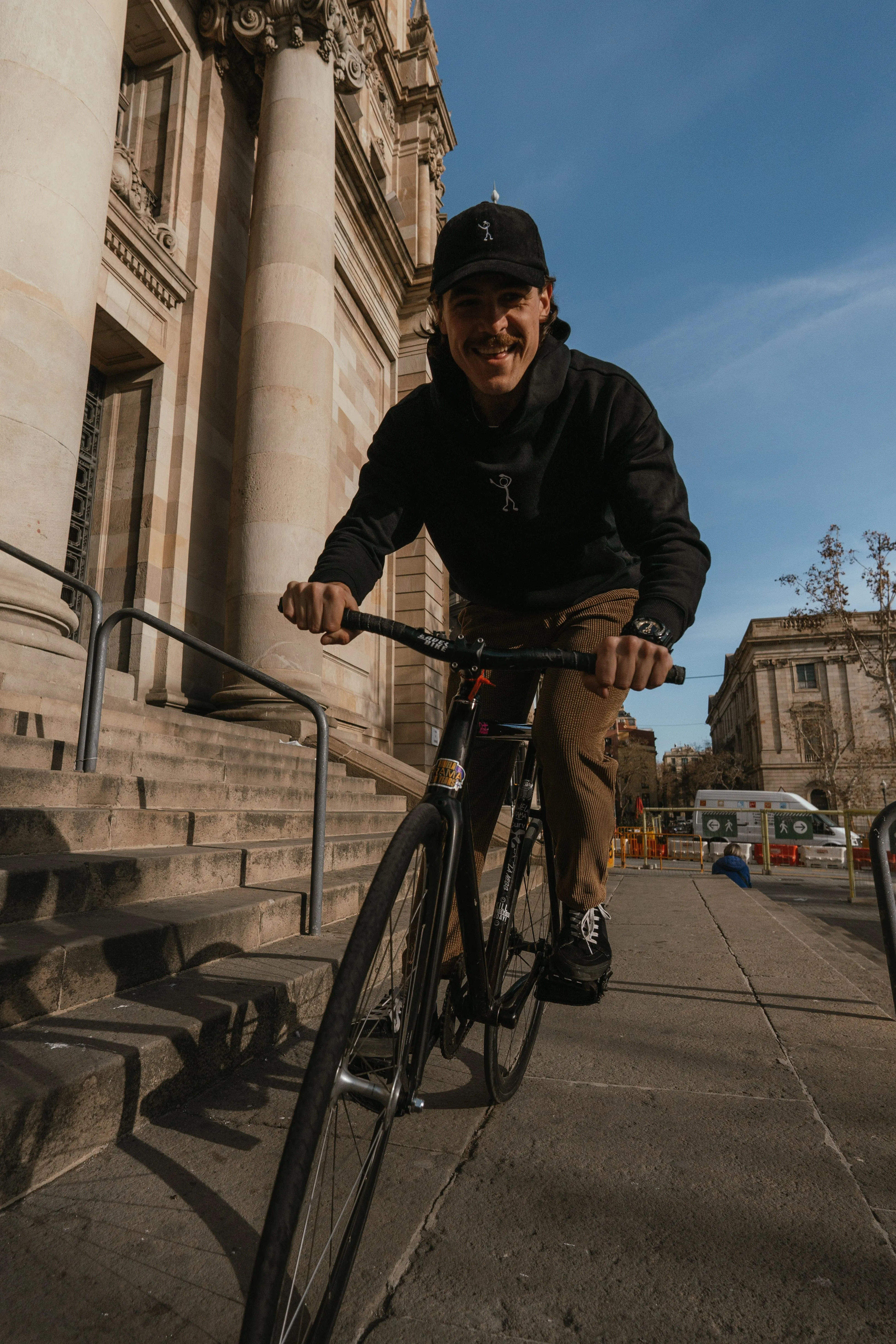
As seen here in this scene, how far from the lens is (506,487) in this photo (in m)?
2.09

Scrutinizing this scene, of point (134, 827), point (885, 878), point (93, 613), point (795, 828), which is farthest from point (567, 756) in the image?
point (795, 828)

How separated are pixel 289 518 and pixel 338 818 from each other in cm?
425

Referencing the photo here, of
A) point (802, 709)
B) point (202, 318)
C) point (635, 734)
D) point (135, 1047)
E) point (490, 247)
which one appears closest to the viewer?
point (490, 247)

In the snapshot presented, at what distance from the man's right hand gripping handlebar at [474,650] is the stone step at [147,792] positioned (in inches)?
82.6

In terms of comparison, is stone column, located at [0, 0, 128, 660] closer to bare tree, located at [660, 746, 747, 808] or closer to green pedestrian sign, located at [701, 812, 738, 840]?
green pedestrian sign, located at [701, 812, 738, 840]

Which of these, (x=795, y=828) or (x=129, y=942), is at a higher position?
(x=795, y=828)

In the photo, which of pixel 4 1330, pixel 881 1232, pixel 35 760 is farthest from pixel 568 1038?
pixel 35 760

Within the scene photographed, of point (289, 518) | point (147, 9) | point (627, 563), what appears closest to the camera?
point (627, 563)

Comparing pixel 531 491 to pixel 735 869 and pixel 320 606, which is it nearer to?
pixel 320 606

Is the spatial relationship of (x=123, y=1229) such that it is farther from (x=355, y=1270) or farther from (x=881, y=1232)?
(x=881, y=1232)

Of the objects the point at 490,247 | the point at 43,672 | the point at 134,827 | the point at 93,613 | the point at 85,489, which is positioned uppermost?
the point at 85,489

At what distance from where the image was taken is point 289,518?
9203 millimetres

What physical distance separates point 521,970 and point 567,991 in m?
0.45

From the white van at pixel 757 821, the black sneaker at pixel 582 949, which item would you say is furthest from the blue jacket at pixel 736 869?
the black sneaker at pixel 582 949
